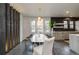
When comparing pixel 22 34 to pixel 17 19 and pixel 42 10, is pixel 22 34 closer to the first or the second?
pixel 17 19

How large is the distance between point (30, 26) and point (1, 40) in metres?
2.02

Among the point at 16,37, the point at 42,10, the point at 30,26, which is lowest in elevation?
the point at 16,37

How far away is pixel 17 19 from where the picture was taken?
6.52 metres

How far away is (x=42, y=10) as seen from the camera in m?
5.54

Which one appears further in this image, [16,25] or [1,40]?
[16,25]
